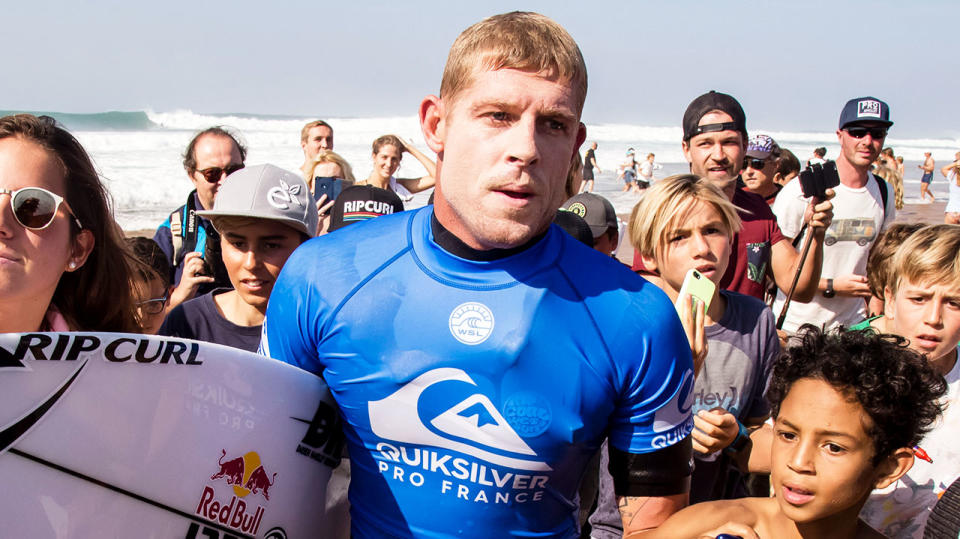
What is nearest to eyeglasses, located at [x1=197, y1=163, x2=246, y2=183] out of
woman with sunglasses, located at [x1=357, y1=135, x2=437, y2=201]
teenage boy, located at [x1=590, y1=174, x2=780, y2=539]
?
teenage boy, located at [x1=590, y1=174, x2=780, y2=539]

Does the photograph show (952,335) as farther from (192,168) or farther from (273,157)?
(273,157)

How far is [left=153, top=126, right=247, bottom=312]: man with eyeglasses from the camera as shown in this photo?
4.23 meters

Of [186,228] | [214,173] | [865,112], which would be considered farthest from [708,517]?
[865,112]

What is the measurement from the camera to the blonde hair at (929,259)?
305cm

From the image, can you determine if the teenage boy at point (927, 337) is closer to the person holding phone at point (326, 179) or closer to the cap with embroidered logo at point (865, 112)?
the cap with embroidered logo at point (865, 112)

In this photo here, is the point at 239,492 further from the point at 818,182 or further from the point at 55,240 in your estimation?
the point at 818,182

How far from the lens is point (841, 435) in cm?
223

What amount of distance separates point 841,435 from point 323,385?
145cm

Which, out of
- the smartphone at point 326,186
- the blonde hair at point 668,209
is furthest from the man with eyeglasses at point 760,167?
the blonde hair at point 668,209

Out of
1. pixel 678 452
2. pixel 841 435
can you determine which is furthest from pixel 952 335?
pixel 678 452

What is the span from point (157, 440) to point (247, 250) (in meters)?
1.50

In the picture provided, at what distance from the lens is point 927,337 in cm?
303

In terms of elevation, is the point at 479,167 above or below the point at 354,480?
above

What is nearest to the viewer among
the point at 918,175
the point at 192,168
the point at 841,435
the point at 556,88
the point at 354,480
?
the point at 556,88
